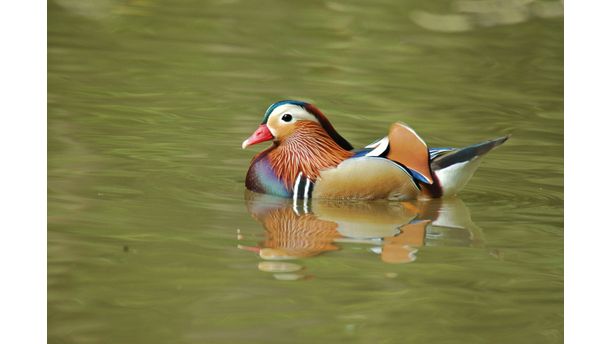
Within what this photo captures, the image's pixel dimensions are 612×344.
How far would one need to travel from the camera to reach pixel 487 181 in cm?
1034

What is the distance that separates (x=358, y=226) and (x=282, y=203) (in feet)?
2.69

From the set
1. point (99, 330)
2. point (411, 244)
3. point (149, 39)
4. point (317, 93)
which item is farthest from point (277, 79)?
point (99, 330)

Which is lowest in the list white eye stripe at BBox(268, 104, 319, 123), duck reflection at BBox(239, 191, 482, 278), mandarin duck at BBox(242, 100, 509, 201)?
duck reflection at BBox(239, 191, 482, 278)

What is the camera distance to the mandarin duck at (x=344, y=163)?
954 cm

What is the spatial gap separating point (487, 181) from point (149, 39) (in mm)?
4890

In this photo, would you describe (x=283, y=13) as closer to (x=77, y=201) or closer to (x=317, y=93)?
(x=317, y=93)

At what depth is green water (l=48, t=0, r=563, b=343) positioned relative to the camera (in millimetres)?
7434

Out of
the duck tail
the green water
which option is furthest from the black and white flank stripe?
the duck tail

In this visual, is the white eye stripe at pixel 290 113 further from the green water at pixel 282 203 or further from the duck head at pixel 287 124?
the green water at pixel 282 203

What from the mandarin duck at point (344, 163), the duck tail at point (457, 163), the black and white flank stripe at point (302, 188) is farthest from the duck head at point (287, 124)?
the duck tail at point (457, 163)

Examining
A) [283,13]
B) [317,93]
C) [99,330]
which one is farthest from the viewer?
[283,13]

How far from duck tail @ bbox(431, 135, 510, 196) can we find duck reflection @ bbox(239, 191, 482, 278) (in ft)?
0.46

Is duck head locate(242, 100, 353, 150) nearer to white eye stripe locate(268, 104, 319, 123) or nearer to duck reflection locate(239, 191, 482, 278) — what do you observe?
white eye stripe locate(268, 104, 319, 123)

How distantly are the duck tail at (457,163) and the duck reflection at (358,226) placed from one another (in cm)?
14
